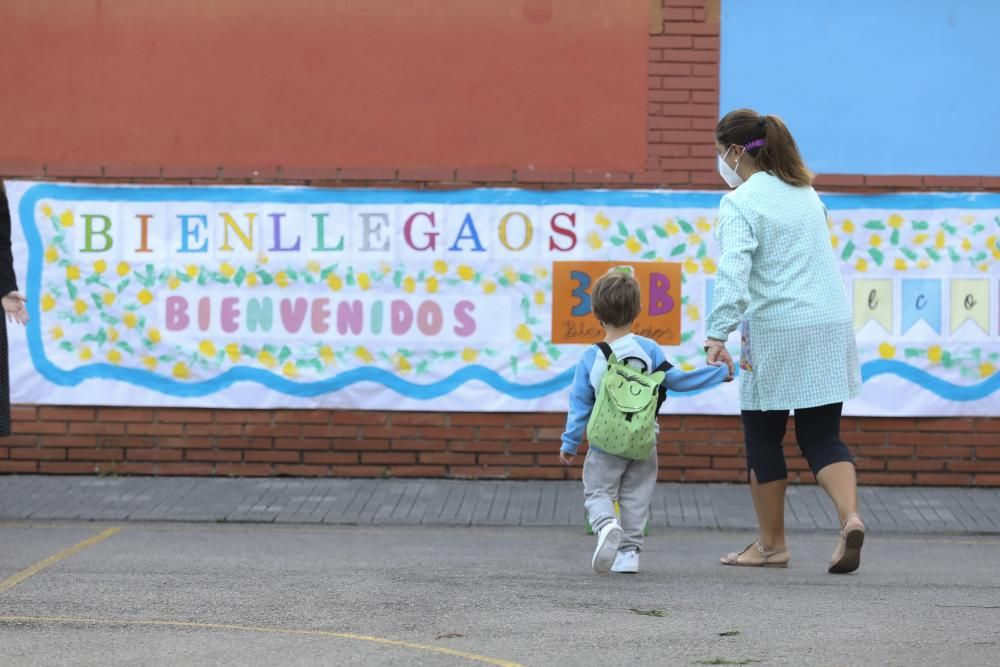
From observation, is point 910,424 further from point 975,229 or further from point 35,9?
point 35,9

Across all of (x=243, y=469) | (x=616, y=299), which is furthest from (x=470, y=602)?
(x=243, y=469)

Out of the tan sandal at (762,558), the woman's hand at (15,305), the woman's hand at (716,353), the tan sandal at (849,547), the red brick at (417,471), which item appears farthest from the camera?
the red brick at (417,471)

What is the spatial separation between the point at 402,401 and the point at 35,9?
3212 mm

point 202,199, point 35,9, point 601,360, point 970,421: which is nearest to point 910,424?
point 970,421

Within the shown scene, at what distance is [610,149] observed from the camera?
390 inches

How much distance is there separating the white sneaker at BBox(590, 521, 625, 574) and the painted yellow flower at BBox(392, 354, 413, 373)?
11.7ft

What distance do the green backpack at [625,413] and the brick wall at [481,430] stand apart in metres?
3.19

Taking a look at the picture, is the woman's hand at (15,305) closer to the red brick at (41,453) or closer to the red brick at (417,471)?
the red brick at (41,453)

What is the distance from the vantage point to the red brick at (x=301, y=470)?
9930 millimetres

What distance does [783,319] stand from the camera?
665 cm

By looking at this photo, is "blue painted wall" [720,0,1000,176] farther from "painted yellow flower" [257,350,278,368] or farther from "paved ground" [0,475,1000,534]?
"painted yellow flower" [257,350,278,368]

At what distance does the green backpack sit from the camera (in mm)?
6641

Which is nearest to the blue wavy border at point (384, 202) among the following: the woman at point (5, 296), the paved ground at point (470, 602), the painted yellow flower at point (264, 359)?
the painted yellow flower at point (264, 359)

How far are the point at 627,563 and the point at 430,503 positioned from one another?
251 cm
